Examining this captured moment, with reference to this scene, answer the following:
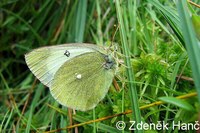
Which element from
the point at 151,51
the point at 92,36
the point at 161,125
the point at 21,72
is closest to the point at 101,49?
the point at 151,51

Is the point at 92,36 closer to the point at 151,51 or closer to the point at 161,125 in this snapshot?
the point at 151,51

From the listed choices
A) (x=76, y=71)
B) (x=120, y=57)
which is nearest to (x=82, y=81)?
(x=76, y=71)

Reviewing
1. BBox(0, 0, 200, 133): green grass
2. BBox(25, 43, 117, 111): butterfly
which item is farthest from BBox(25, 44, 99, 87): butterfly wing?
BBox(0, 0, 200, 133): green grass

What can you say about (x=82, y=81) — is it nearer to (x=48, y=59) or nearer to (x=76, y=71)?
(x=76, y=71)

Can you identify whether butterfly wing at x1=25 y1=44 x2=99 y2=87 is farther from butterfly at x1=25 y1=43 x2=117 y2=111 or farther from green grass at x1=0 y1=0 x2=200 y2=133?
green grass at x1=0 y1=0 x2=200 y2=133

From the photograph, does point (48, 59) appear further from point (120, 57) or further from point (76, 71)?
point (120, 57)
